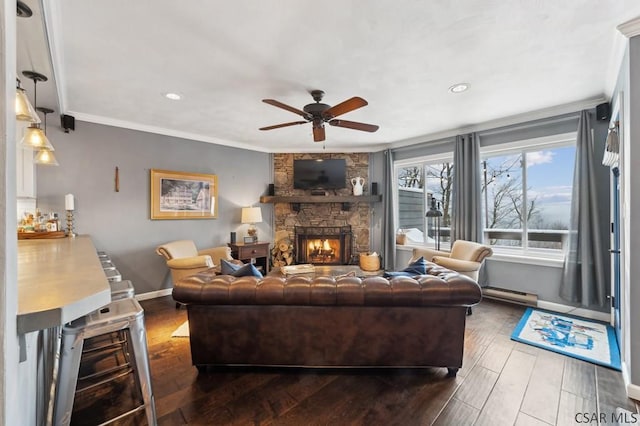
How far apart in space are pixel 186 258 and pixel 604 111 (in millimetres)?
5373

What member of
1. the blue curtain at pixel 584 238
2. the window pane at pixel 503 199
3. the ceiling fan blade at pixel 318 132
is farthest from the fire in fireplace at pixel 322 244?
the blue curtain at pixel 584 238

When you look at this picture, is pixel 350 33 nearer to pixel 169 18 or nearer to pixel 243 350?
pixel 169 18

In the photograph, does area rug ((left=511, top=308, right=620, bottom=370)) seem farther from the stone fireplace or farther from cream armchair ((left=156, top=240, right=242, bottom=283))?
cream armchair ((left=156, top=240, right=242, bottom=283))

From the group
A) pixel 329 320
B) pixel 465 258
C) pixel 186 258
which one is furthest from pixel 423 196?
pixel 186 258

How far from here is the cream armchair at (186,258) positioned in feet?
12.1

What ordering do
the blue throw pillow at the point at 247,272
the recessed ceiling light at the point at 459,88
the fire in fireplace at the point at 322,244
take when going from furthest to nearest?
the fire in fireplace at the point at 322,244, the recessed ceiling light at the point at 459,88, the blue throw pillow at the point at 247,272

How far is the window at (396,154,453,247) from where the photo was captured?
497cm

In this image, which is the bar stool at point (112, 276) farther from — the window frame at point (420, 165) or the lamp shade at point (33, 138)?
the window frame at point (420, 165)

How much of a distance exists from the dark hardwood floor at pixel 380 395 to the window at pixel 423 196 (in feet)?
9.01

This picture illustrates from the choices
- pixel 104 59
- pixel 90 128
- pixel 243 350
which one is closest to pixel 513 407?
pixel 243 350

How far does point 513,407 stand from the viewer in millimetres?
1841

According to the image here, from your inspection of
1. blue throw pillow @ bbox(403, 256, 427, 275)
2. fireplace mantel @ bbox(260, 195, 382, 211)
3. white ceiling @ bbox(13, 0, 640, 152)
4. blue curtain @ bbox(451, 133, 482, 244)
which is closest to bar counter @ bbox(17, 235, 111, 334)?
white ceiling @ bbox(13, 0, 640, 152)

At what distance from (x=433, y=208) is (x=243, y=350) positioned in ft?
12.4

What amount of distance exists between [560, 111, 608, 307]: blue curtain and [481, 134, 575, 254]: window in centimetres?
31
